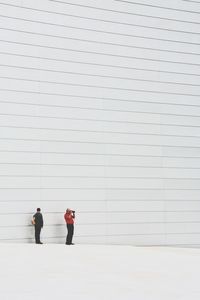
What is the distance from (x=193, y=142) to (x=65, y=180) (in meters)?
5.91

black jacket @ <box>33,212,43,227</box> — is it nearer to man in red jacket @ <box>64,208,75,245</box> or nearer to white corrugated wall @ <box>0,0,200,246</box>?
white corrugated wall @ <box>0,0,200,246</box>

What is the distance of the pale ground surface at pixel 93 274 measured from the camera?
9.23 meters

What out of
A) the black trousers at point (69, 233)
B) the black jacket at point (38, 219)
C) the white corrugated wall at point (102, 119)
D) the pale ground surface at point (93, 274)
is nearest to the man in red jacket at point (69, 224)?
the black trousers at point (69, 233)

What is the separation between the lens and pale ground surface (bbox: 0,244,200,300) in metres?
9.23

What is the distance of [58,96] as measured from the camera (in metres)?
18.9

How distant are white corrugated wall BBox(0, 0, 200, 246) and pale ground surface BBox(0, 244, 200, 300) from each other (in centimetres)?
267

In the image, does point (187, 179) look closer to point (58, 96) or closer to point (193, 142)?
point (193, 142)

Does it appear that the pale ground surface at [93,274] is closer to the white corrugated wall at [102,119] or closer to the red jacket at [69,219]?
the red jacket at [69,219]

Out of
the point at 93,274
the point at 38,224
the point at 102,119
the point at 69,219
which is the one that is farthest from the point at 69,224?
the point at 93,274

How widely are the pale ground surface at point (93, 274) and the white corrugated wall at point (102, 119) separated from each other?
2673mm

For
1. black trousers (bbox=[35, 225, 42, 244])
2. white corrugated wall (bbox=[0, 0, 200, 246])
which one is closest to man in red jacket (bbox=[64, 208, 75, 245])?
white corrugated wall (bbox=[0, 0, 200, 246])

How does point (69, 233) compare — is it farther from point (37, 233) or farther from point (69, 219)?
point (37, 233)

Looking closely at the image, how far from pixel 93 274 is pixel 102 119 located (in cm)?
905

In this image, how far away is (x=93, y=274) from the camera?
11.4 meters
